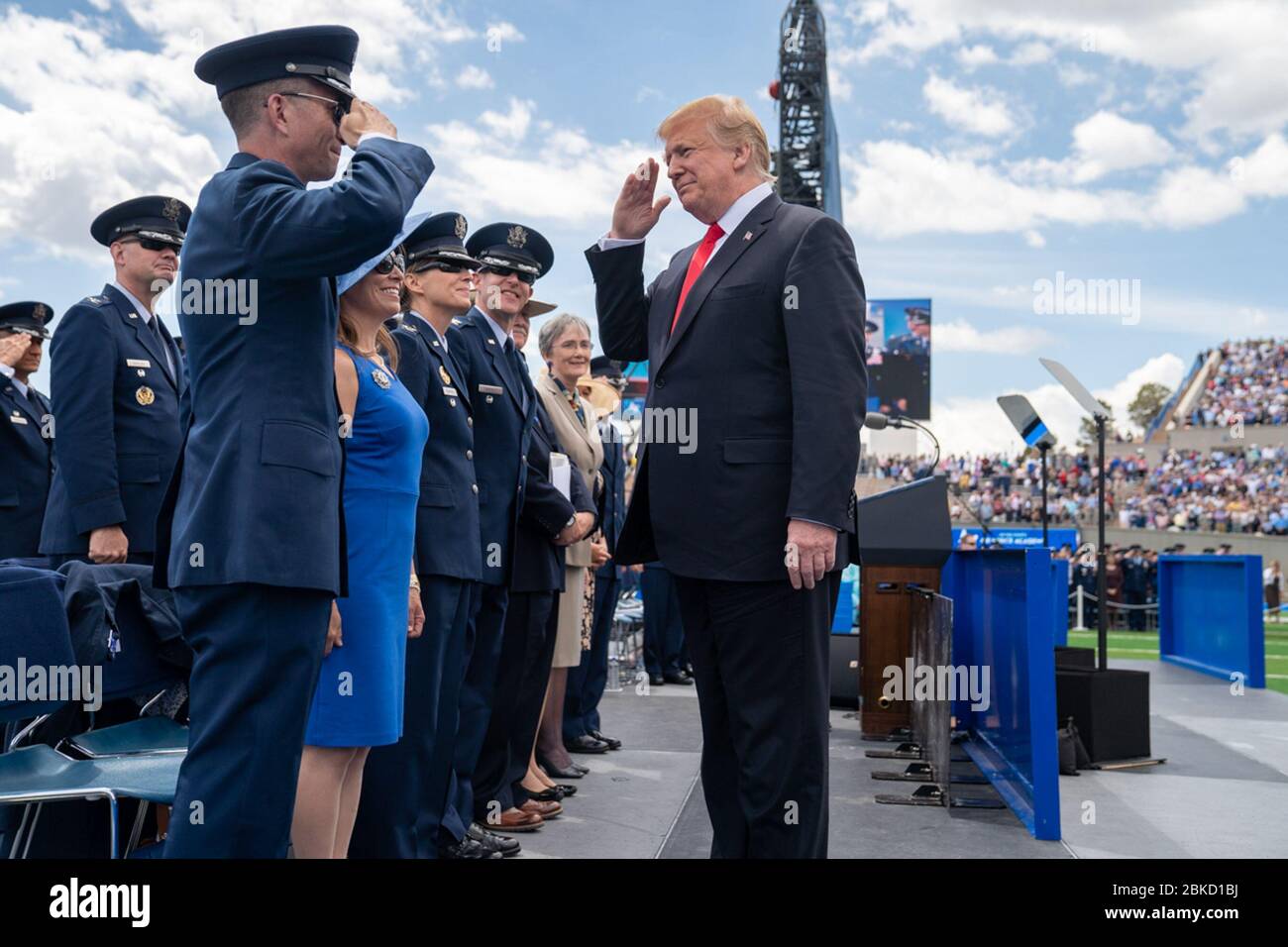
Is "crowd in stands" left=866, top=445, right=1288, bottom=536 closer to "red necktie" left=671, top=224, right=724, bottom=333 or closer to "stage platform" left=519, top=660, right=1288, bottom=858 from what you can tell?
"stage platform" left=519, top=660, right=1288, bottom=858

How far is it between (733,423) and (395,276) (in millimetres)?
984

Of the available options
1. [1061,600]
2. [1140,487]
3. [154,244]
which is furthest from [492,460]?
[1140,487]

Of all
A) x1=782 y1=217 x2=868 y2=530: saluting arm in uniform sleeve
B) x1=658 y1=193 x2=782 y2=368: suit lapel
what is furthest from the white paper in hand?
x1=782 y1=217 x2=868 y2=530: saluting arm in uniform sleeve

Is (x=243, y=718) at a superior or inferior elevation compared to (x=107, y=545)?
inferior

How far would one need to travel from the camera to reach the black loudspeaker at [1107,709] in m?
5.82

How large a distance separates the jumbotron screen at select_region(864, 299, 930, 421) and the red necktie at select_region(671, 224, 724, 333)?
27.0 m

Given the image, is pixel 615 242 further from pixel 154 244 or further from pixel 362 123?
pixel 154 244

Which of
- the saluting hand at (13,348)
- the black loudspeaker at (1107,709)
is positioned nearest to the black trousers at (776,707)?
the black loudspeaker at (1107,709)

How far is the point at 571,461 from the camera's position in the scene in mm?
5414

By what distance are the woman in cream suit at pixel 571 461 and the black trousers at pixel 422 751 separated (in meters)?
1.78

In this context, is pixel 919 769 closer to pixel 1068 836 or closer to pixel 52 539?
pixel 1068 836

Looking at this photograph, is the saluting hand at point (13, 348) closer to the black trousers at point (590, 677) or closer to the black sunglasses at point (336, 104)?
the black trousers at point (590, 677)

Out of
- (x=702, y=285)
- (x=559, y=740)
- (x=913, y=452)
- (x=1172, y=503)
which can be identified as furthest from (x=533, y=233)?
(x=913, y=452)

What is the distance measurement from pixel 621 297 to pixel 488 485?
1288mm
